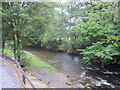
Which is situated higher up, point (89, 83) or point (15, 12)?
point (15, 12)

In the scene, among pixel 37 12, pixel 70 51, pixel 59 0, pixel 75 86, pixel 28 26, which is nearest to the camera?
pixel 75 86

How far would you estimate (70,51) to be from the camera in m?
22.2

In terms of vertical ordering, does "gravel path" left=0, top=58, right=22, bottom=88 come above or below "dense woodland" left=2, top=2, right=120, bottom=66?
below

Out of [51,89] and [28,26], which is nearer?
[51,89]

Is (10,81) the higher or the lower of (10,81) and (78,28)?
the lower

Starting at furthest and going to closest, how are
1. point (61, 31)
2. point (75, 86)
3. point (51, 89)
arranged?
1. point (61, 31)
2. point (75, 86)
3. point (51, 89)

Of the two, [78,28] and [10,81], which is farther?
[78,28]

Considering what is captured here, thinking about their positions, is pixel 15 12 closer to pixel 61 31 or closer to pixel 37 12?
pixel 37 12

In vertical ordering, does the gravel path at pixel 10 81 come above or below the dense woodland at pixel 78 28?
below

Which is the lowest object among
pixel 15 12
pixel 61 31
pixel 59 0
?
pixel 61 31

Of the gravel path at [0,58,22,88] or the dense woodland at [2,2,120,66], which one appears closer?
the gravel path at [0,58,22,88]

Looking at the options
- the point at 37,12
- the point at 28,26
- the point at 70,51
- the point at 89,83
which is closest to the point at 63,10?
the point at 70,51

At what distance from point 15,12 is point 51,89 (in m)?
6.44

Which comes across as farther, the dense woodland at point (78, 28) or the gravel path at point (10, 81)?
the dense woodland at point (78, 28)
